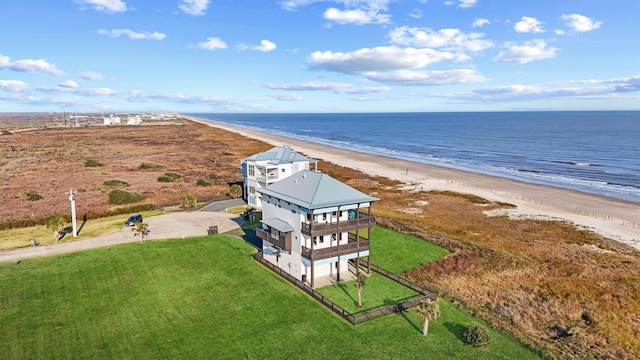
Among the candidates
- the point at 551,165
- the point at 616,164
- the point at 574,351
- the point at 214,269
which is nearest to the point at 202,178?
the point at 214,269

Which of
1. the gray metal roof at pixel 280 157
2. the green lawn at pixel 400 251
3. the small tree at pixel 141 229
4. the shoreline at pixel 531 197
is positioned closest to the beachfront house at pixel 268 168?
the gray metal roof at pixel 280 157

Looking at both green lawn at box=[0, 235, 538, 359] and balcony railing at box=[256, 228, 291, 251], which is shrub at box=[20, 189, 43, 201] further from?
balcony railing at box=[256, 228, 291, 251]

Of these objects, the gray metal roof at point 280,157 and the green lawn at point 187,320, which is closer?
the green lawn at point 187,320

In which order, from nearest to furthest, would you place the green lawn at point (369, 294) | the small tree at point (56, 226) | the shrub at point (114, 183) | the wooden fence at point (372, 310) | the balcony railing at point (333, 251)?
1. the wooden fence at point (372, 310)
2. the green lawn at point (369, 294)
3. the balcony railing at point (333, 251)
4. the small tree at point (56, 226)
5. the shrub at point (114, 183)

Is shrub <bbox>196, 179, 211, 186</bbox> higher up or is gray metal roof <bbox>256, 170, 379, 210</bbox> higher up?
gray metal roof <bbox>256, 170, 379, 210</bbox>

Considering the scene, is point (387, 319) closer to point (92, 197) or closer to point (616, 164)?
point (92, 197)

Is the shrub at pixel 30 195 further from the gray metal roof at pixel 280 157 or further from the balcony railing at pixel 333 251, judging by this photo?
the balcony railing at pixel 333 251

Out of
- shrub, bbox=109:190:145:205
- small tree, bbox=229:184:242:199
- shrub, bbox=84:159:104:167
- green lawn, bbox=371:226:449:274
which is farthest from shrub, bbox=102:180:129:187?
green lawn, bbox=371:226:449:274
